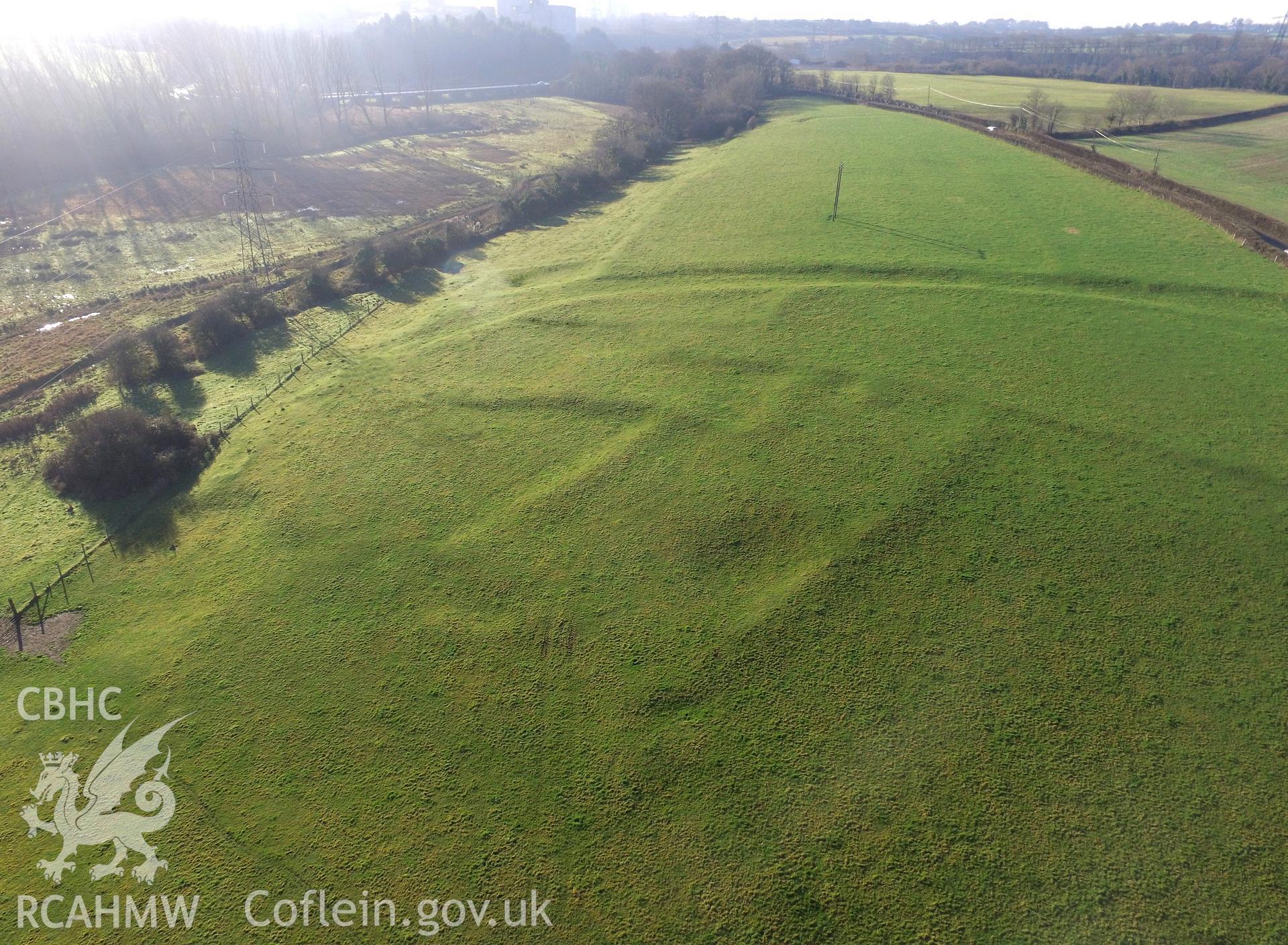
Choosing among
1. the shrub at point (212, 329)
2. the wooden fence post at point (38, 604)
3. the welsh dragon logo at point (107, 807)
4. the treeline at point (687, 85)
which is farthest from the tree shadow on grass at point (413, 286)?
the treeline at point (687, 85)

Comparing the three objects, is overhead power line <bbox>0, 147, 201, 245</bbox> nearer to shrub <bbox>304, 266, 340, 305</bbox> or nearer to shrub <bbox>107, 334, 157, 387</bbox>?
shrub <bbox>304, 266, 340, 305</bbox>

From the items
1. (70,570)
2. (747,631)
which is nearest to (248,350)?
(70,570)

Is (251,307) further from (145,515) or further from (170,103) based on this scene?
(170,103)

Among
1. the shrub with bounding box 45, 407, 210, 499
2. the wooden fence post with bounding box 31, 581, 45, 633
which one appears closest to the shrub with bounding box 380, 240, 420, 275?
the shrub with bounding box 45, 407, 210, 499

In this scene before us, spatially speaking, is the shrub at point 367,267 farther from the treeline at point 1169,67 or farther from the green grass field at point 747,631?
the treeline at point 1169,67

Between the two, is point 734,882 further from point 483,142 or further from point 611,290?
point 483,142

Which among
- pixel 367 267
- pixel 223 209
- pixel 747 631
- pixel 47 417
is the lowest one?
pixel 747 631

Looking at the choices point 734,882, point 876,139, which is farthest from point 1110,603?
point 876,139
